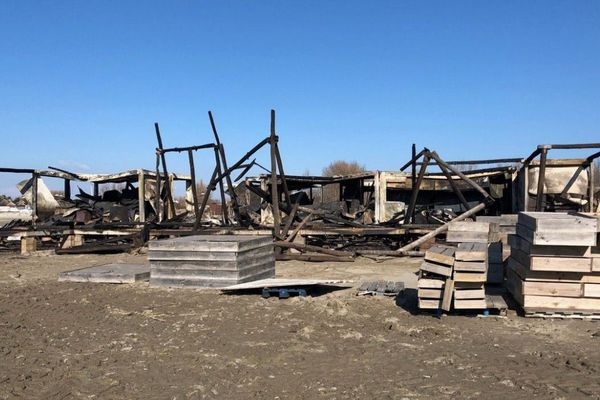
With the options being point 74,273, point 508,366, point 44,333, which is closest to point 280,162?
point 74,273

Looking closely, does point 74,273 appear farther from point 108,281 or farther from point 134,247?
point 134,247

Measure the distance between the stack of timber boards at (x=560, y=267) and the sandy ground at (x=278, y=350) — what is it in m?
0.31

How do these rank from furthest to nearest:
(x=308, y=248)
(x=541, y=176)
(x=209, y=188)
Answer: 1. (x=209, y=188)
2. (x=308, y=248)
3. (x=541, y=176)

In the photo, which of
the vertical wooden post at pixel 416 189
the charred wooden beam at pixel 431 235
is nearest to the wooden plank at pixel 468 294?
the charred wooden beam at pixel 431 235

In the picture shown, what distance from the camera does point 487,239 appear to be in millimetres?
10125

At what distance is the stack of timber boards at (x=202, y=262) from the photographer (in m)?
9.59

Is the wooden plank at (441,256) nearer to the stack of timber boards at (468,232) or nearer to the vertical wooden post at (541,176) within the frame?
the stack of timber boards at (468,232)

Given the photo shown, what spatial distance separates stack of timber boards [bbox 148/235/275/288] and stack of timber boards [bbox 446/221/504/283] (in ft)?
13.2

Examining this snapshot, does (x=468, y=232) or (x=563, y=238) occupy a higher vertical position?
(x=563, y=238)

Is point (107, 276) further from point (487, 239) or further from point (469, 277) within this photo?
point (487, 239)

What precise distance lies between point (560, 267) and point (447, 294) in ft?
5.13

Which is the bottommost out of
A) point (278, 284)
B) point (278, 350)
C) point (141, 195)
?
point (278, 350)

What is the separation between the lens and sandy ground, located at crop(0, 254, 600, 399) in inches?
184

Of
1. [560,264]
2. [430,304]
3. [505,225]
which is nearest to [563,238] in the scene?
[560,264]
